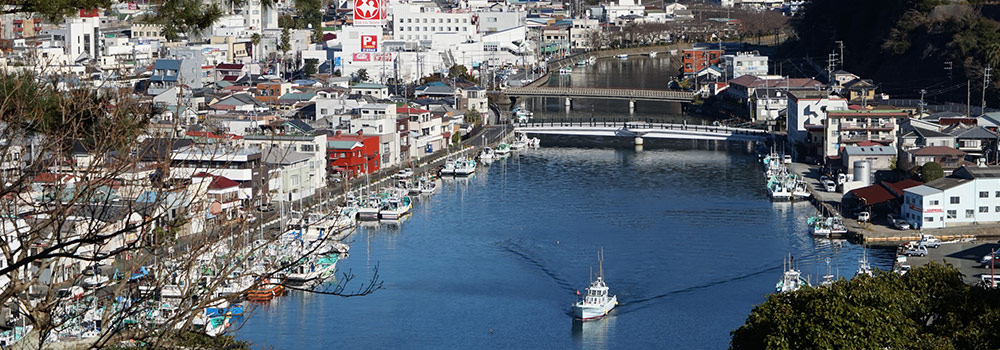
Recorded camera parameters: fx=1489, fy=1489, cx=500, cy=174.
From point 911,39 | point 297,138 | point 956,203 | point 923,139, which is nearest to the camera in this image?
point 297,138

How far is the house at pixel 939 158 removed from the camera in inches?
440

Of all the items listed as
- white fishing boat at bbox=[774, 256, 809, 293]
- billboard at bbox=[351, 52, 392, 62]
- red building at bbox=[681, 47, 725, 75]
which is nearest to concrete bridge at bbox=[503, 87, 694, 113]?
billboard at bbox=[351, 52, 392, 62]

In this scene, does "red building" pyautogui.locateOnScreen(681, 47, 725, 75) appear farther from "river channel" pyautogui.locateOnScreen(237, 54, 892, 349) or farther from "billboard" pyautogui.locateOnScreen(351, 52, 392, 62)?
"river channel" pyautogui.locateOnScreen(237, 54, 892, 349)

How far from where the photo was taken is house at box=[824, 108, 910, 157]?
496 inches

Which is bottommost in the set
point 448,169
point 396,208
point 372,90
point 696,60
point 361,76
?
point 396,208

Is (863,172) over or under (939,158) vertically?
under

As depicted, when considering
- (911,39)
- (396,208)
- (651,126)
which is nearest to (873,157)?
(651,126)

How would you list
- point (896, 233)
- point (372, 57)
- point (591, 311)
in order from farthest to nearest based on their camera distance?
point (372, 57) → point (896, 233) → point (591, 311)

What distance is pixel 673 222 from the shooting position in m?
10.1

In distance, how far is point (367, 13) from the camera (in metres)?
18.7

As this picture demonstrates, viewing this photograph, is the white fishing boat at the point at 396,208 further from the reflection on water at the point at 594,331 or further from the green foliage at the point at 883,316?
the green foliage at the point at 883,316

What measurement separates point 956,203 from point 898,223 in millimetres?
416

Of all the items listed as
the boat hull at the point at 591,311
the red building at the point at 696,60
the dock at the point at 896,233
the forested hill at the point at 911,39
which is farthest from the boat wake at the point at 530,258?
the red building at the point at 696,60

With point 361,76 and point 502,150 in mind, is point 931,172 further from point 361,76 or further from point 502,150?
point 361,76
